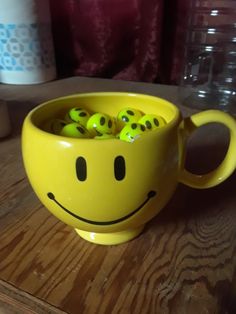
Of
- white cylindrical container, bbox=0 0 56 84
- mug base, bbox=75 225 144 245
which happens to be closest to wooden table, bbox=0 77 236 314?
mug base, bbox=75 225 144 245

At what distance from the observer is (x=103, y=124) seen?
1.02 feet

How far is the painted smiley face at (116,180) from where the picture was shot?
0.81 feet

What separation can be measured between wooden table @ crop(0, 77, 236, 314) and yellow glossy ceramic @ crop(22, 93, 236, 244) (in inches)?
1.2

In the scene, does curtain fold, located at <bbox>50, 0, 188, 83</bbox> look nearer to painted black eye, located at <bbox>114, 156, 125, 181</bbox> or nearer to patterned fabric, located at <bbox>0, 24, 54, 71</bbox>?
patterned fabric, located at <bbox>0, 24, 54, 71</bbox>

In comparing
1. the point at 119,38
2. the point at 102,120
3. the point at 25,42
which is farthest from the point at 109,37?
the point at 102,120

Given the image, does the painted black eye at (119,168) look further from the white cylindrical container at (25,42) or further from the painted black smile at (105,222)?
the white cylindrical container at (25,42)

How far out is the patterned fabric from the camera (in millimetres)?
797

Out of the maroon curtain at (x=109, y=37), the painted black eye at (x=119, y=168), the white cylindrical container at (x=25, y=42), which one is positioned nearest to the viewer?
the painted black eye at (x=119, y=168)

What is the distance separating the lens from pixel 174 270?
0.28 meters

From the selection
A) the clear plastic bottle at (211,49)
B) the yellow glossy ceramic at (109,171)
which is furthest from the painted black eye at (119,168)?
the clear plastic bottle at (211,49)

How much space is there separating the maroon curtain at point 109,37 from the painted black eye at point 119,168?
0.69m

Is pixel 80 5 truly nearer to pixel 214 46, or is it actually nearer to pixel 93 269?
pixel 214 46

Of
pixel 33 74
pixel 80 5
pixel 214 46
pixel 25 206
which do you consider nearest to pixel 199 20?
pixel 214 46

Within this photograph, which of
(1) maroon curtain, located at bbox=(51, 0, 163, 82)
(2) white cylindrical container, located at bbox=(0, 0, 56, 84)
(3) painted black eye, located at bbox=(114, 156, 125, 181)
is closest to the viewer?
(3) painted black eye, located at bbox=(114, 156, 125, 181)
